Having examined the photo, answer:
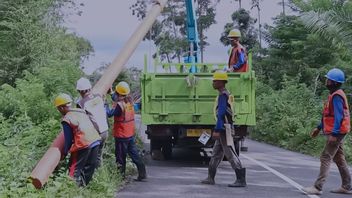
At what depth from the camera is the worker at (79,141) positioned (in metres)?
6.96

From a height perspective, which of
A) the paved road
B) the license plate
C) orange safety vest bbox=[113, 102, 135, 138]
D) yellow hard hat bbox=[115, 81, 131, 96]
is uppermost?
yellow hard hat bbox=[115, 81, 131, 96]

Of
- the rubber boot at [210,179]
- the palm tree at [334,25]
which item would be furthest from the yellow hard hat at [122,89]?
the palm tree at [334,25]

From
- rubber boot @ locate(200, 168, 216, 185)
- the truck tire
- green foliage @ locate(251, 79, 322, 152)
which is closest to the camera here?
rubber boot @ locate(200, 168, 216, 185)

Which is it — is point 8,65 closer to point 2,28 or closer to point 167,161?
point 2,28

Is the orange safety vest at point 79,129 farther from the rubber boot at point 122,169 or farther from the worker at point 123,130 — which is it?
the rubber boot at point 122,169

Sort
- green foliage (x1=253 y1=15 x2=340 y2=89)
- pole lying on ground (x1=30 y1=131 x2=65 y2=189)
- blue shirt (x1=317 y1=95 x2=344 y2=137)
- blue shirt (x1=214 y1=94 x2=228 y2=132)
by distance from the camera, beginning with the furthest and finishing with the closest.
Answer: green foliage (x1=253 y1=15 x2=340 y2=89) < blue shirt (x1=214 y1=94 x2=228 y2=132) < blue shirt (x1=317 y1=95 x2=344 y2=137) < pole lying on ground (x1=30 y1=131 x2=65 y2=189)

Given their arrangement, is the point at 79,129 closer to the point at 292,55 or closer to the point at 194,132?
the point at 194,132

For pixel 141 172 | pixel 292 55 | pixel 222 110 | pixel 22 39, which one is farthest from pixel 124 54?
pixel 292 55

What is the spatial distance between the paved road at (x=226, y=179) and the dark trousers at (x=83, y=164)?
2.15 ft

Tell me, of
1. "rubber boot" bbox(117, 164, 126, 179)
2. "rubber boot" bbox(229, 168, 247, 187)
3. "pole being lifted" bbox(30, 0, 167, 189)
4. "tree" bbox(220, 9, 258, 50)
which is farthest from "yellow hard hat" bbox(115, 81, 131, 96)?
"tree" bbox(220, 9, 258, 50)

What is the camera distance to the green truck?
1088cm

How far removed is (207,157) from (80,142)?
6232mm

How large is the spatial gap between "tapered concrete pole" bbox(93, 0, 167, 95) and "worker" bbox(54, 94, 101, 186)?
2.61 meters

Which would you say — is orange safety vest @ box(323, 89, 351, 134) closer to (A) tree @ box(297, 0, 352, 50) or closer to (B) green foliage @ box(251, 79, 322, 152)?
(A) tree @ box(297, 0, 352, 50)
